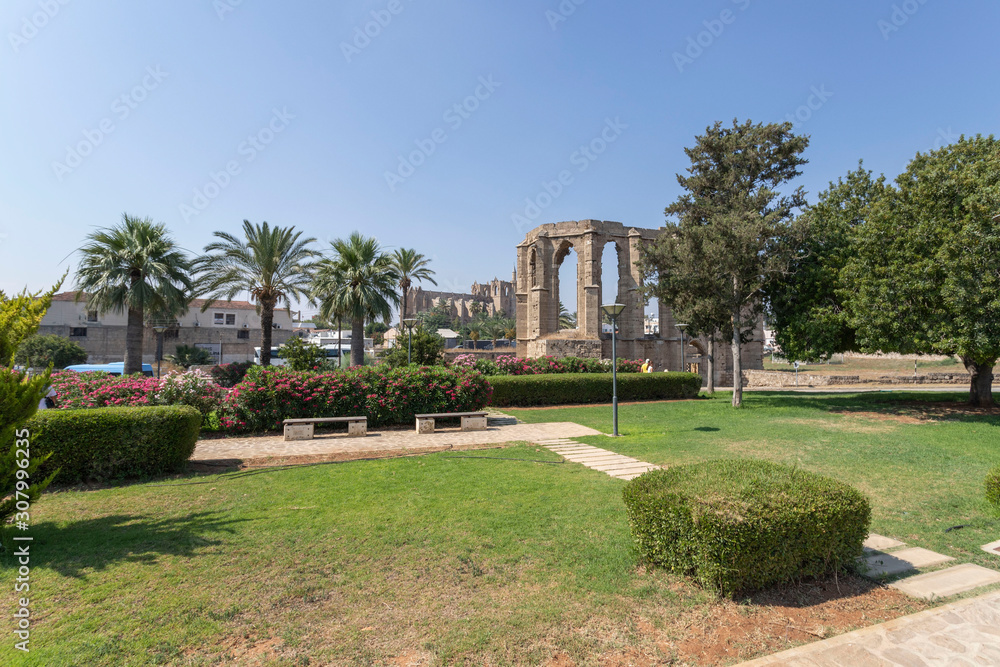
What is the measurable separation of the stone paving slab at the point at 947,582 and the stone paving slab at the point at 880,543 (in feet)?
1.64

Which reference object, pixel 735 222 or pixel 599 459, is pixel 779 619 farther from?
pixel 735 222

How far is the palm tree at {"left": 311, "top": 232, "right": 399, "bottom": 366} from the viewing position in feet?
77.7

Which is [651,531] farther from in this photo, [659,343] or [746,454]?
[659,343]

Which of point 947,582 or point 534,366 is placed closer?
point 947,582

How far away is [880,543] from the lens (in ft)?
15.2

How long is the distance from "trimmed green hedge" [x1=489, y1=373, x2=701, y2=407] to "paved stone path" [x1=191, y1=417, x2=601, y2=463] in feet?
16.3

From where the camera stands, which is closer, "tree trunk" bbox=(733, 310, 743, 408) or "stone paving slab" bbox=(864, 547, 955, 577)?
"stone paving slab" bbox=(864, 547, 955, 577)

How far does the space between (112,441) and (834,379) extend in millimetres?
41157

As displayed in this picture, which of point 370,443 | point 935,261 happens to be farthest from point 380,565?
point 935,261

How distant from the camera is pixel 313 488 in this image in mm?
6664

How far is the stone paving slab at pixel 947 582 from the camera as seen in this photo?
144 inches

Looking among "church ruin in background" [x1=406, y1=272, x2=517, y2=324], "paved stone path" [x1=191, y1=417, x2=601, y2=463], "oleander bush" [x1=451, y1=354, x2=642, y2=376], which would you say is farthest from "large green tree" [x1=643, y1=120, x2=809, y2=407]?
"church ruin in background" [x1=406, y1=272, x2=517, y2=324]

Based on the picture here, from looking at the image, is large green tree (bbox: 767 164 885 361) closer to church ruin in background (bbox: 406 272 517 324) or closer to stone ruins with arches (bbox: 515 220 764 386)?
stone ruins with arches (bbox: 515 220 764 386)

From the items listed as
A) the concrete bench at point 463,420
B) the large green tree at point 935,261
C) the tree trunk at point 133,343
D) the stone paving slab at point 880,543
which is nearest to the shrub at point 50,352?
the tree trunk at point 133,343
